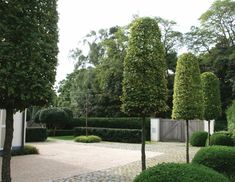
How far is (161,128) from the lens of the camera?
85.4 ft

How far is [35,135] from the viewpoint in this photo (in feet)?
71.6

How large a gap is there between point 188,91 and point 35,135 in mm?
13492

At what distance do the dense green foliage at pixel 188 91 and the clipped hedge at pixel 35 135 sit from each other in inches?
495

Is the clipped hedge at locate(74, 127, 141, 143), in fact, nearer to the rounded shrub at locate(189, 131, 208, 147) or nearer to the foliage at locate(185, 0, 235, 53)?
the rounded shrub at locate(189, 131, 208, 147)

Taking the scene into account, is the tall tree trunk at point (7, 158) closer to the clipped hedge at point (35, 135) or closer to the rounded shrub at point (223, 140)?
the rounded shrub at point (223, 140)

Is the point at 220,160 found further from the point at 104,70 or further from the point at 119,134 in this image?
the point at 104,70

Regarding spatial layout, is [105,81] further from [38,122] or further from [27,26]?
[27,26]

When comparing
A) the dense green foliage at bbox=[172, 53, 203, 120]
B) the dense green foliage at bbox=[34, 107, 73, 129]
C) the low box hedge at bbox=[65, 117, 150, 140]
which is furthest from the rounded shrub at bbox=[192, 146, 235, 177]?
the dense green foliage at bbox=[34, 107, 73, 129]

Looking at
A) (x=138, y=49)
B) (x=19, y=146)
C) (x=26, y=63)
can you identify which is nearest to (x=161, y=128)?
(x=19, y=146)

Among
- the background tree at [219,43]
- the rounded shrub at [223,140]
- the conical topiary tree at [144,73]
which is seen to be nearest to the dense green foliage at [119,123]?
the background tree at [219,43]

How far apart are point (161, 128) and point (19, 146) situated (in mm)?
14395

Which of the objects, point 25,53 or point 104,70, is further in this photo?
point 104,70

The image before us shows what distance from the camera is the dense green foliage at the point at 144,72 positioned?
7.92 m

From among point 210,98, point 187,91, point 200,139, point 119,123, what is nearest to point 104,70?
point 119,123
